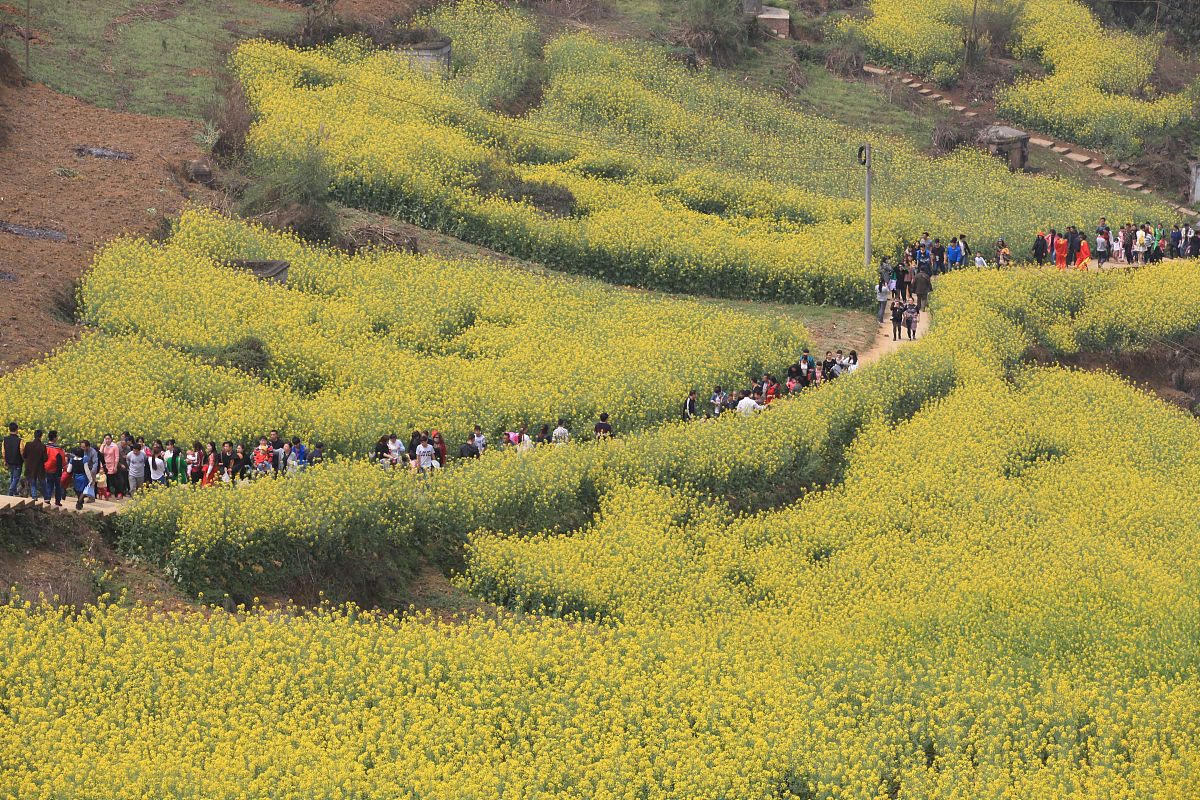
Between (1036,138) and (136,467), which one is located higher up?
(1036,138)

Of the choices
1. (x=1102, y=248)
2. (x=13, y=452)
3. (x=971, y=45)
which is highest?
(x=971, y=45)

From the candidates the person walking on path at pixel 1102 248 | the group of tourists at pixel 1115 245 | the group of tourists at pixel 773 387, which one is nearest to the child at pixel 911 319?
the group of tourists at pixel 773 387

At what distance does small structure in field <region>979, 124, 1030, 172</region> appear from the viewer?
53.0 m

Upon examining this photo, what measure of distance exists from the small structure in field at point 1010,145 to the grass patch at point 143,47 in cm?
2257

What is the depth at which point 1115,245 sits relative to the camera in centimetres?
4622

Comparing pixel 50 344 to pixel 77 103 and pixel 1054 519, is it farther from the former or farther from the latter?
pixel 1054 519

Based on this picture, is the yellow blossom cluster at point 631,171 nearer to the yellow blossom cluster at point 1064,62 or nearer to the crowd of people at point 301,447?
the crowd of people at point 301,447

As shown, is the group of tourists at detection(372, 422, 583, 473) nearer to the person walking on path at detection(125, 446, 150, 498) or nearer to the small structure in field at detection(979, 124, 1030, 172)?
the person walking on path at detection(125, 446, 150, 498)

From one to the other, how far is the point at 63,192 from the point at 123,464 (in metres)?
15.5

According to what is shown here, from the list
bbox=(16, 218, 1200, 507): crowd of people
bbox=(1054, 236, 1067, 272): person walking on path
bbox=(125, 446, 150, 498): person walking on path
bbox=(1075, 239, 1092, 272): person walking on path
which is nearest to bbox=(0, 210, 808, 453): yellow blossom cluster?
bbox=(16, 218, 1200, 507): crowd of people

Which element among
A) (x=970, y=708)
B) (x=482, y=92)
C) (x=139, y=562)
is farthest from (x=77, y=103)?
(x=970, y=708)

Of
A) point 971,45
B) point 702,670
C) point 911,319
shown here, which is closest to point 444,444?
point 702,670

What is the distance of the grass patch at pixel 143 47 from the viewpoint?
1829 inches

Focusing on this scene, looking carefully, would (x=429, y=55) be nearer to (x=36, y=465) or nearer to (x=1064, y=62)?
(x=1064, y=62)
